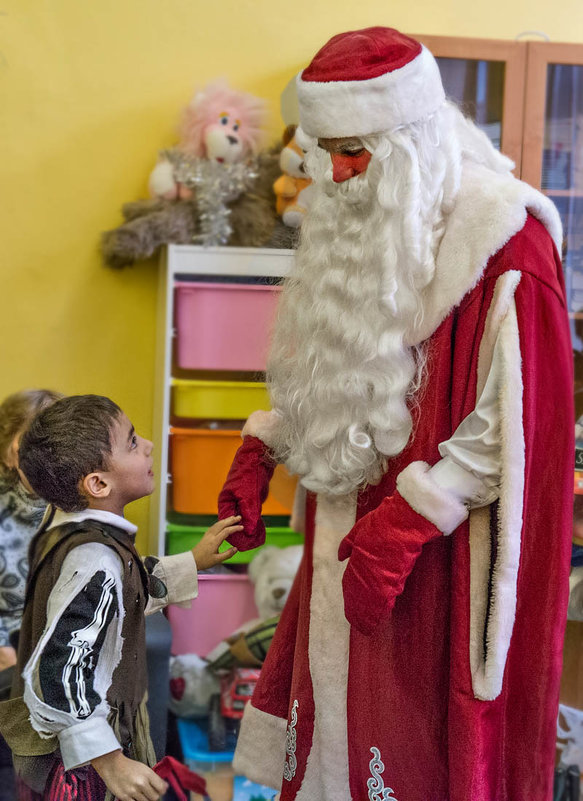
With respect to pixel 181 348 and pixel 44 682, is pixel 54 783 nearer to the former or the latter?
pixel 44 682

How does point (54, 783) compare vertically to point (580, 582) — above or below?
below

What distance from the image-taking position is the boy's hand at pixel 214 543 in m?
1.22

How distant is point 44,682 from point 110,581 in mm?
128

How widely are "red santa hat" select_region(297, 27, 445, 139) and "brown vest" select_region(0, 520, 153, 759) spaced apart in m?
0.56

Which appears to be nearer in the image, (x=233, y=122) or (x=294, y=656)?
(x=294, y=656)

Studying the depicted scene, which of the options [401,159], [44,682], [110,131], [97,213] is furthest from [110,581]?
[110,131]

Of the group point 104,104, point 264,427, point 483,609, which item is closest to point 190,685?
point 264,427

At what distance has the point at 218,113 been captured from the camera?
1.97 meters

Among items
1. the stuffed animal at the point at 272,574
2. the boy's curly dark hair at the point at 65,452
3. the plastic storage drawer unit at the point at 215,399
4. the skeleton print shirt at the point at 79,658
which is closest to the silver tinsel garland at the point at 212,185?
the plastic storage drawer unit at the point at 215,399

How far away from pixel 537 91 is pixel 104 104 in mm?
918

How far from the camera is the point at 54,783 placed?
3.43 ft

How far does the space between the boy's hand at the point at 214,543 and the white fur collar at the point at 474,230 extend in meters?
0.34

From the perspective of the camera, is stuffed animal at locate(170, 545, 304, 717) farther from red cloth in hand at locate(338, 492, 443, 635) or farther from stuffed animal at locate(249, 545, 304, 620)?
red cloth in hand at locate(338, 492, 443, 635)

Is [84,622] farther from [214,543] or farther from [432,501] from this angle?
[432,501]
